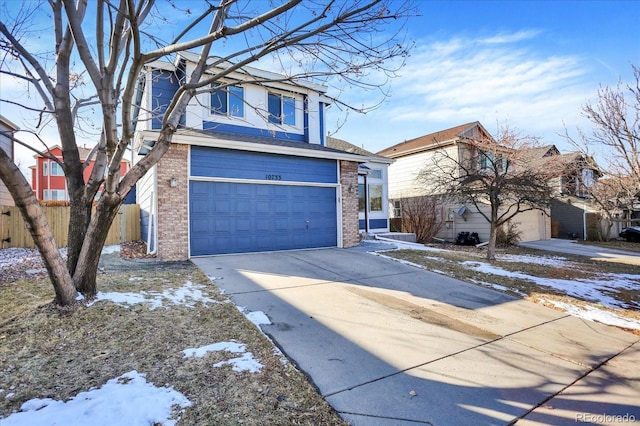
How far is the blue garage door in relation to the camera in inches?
353

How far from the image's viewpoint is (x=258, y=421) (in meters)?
2.46

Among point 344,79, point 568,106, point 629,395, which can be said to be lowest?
point 629,395

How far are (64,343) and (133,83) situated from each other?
3248 millimetres

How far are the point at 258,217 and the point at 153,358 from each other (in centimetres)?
650

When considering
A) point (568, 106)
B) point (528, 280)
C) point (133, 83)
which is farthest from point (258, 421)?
point (568, 106)

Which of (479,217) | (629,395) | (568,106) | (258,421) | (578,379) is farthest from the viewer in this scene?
(479,217)

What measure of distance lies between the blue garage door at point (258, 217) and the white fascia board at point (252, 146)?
3.39 ft

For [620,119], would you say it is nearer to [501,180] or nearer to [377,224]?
[501,180]

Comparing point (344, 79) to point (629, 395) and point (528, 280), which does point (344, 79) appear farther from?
point (528, 280)

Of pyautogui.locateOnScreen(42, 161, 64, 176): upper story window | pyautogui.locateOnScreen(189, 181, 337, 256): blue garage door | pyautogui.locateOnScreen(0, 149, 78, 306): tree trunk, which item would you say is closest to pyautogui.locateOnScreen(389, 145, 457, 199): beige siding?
pyautogui.locateOnScreen(189, 181, 337, 256): blue garage door

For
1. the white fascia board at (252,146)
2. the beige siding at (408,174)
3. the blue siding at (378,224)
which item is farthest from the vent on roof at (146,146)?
the beige siding at (408,174)

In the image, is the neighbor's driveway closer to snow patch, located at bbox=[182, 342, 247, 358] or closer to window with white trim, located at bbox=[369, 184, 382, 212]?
snow patch, located at bbox=[182, 342, 247, 358]

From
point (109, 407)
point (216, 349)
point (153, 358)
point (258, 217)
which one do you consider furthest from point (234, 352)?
point (258, 217)

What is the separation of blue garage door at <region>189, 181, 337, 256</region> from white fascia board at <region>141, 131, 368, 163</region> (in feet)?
3.39
